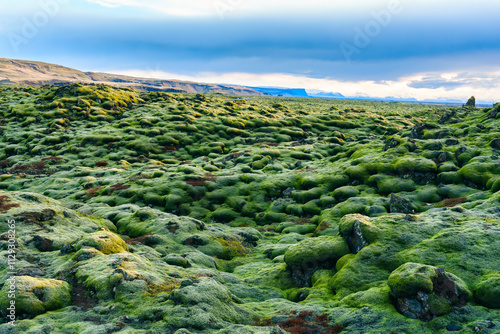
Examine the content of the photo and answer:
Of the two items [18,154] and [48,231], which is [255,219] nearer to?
[48,231]

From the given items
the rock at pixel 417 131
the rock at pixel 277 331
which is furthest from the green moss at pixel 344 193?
the rock at pixel 277 331

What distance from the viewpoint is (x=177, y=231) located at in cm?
3016

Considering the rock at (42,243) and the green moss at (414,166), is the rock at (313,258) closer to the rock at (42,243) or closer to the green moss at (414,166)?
the rock at (42,243)

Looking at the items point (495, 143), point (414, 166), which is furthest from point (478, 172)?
point (495, 143)

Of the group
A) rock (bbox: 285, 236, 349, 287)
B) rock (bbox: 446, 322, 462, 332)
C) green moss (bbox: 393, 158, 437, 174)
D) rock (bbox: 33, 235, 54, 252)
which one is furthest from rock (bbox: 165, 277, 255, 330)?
green moss (bbox: 393, 158, 437, 174)

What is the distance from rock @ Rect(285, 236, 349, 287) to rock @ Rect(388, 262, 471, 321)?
23.1 ft

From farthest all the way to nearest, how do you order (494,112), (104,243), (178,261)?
1. (494,112)
2. (178,261)
3. (104,243)

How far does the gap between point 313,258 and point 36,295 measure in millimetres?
17513

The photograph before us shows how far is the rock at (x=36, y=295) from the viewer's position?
14602 mm

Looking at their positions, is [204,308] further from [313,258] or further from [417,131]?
[417,131]

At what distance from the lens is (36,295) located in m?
15.3

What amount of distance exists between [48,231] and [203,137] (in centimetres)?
6273

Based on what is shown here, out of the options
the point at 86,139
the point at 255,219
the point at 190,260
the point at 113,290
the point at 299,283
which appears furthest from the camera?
the point at 86,139

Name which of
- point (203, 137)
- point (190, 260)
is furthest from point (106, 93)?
point (190, 260)
